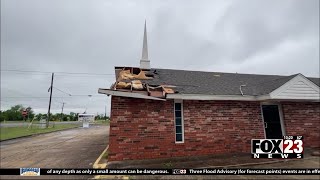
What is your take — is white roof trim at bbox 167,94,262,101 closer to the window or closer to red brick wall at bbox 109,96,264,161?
red brick wall at bbox 109,96,264,161

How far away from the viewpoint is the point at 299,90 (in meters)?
8.84

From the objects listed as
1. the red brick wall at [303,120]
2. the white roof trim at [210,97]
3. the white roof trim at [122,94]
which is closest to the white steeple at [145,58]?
the white roof trim at [210,97]

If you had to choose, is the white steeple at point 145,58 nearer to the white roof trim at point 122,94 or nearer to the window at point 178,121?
the window at point 178,121

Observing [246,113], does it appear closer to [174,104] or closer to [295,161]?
[295,161]

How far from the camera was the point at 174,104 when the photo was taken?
8516 millimetres

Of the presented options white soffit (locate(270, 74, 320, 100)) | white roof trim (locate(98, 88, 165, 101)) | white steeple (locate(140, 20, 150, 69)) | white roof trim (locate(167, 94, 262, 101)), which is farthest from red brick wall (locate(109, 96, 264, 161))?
white steeple (locate(140, 20, 150, 69))

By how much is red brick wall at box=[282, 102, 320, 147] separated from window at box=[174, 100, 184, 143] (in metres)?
5.41

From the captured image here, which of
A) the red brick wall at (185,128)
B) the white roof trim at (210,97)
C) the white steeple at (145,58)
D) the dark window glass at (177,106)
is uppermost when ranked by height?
the white steeple at (145,58)

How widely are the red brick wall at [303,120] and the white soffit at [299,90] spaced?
3.12 ft

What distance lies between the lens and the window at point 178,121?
8344 mm

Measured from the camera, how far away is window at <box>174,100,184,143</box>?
834cm

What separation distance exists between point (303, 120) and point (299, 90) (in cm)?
195

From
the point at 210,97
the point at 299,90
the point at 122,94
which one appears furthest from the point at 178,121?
the point at 299,90

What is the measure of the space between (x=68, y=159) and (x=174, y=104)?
5255mm
